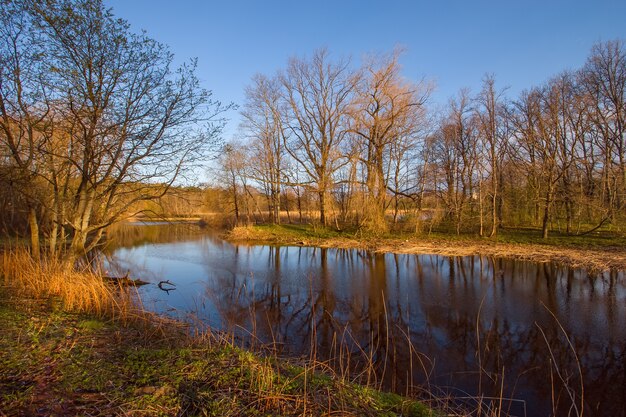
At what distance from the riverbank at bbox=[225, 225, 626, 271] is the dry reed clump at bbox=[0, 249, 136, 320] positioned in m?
13.5

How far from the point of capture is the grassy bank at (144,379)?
8.75 ft

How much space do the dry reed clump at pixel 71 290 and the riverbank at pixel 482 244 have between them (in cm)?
1355

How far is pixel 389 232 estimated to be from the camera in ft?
74.2

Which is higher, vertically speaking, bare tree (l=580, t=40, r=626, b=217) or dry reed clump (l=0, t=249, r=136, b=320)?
bare tree (l=580, t=40, r=626, b=217)

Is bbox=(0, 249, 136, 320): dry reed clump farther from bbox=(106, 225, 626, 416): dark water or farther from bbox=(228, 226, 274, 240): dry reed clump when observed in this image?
bbox=(228, 226, 274, 240): dry reed clump

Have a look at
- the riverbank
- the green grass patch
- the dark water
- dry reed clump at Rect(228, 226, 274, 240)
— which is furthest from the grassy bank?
dry reed clump at Rect(228, 226, 274, 240)

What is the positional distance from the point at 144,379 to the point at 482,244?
18.1m

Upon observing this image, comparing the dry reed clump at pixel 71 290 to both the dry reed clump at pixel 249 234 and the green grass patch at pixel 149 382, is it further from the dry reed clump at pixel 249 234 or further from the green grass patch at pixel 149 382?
the dry reed clump at pixel 249 234

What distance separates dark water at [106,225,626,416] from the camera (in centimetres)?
486

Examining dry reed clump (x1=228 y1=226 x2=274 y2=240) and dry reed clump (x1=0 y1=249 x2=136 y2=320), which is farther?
dry reed clump (x1=228 y1=226 x2=274 y2=240)

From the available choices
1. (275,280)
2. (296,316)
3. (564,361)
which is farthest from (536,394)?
(275,280)

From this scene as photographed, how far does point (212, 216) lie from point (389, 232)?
19615mm

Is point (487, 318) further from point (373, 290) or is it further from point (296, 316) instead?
point (296, 316)

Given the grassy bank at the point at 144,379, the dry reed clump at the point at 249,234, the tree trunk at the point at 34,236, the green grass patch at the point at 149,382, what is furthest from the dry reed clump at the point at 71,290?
the dry reed clump at the point at 249,234
